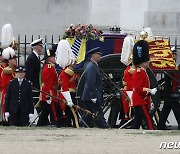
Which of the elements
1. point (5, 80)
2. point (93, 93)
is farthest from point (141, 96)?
point (5, 80)

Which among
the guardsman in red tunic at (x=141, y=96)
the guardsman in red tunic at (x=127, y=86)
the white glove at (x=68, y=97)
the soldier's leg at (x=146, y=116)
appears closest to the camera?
the soldier's leg at (x=146, y=116)

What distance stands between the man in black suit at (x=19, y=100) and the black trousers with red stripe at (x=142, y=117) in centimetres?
167

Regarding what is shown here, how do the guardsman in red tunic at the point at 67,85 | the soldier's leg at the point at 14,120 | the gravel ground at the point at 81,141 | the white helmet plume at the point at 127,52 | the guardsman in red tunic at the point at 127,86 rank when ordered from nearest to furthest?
the gravel ground at the point at 81,141 → the soldier's leg at the point at 14,120 → the guardsman in red tunic at the point at 127,86 → the guardsman in red tunic at the point at 67,85 → the white helmet plume at the point at 127,52

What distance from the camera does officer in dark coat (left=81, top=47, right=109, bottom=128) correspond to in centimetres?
1712

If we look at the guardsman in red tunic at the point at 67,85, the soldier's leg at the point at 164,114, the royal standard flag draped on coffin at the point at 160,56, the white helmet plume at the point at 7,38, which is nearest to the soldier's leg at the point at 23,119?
the guardsman in red tunic at the point at 67,85

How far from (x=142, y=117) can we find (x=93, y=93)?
0.97 m

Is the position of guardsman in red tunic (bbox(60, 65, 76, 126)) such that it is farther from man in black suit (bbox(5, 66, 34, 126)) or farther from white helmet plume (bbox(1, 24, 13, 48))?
white helmet plume (bbox(1, 24, 13, 48))

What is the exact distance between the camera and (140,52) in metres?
17.5

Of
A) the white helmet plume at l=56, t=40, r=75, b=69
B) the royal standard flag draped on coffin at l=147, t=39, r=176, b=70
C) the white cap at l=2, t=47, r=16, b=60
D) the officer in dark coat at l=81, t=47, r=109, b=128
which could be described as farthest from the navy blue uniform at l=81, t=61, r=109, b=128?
the white cap at l=2, t=47, r=16, b=60

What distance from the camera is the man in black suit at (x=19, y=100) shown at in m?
17.2

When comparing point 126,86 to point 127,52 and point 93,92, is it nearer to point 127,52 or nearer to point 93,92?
point 127,52

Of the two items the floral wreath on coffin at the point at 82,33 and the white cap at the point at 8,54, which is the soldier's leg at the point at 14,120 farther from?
the floral wreath on coffin at the point at 82,33

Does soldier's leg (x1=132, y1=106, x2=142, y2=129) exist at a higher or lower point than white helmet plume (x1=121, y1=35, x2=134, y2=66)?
lower

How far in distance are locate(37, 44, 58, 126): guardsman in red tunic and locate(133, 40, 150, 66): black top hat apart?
1422 mm
